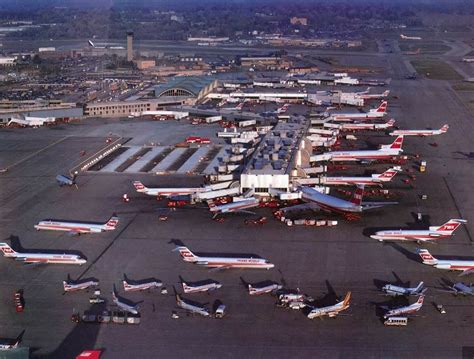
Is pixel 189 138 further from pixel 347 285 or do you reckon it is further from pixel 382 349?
pixel 382 349

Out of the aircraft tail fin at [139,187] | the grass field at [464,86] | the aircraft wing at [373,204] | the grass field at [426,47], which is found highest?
the grass field at [426,47]

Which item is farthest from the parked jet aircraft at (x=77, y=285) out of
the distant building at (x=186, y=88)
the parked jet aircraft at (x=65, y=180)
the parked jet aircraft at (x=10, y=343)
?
the distant building at (x=186, y=88)

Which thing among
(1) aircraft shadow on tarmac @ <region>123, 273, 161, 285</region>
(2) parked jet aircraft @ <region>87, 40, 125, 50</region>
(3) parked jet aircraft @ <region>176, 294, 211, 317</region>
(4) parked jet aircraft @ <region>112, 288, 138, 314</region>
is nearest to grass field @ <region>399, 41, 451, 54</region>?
(2) parked jet aircraft @ <region>87, 40, 125, 50</region>

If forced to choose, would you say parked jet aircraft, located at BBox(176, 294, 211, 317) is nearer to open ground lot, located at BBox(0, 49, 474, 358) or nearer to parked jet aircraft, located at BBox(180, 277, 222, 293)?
open ground lot, located at BBox(0, 49, 474, 358)

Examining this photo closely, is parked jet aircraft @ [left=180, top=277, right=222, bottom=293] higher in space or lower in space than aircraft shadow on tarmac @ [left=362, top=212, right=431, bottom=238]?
lower

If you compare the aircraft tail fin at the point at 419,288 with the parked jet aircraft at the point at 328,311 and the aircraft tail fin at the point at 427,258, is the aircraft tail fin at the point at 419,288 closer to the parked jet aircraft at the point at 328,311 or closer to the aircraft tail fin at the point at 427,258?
the aircraft tail fin at the point at 427,258

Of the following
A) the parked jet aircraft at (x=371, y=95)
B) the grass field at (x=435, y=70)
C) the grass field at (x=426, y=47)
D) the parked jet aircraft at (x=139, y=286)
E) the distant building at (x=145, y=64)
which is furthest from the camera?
the grass field at (x=426, y=47)
